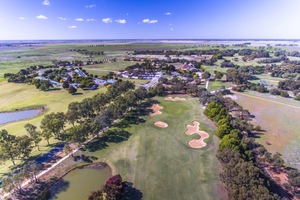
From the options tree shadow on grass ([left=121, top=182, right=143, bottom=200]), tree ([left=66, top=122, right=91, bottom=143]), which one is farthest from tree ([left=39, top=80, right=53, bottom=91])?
tree shadow on grass ([left=121, top=182, right=143, bottom=200])

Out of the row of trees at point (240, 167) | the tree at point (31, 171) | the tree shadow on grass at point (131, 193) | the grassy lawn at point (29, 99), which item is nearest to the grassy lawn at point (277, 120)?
the row of trees at point (240, 167)

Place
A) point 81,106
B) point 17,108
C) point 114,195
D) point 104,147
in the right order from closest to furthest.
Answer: point 114,195 < point 104,147 < point 81,106 < point 17,108

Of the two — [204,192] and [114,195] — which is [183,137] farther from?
[114,195]

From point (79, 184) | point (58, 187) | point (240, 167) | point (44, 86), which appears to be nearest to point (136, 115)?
point (79, 184)

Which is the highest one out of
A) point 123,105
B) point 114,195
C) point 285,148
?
point 123,105

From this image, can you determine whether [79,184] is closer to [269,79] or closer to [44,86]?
[44,86]

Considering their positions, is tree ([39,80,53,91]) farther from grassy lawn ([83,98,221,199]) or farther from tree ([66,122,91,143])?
grassy lawn ([83,98,221,199])

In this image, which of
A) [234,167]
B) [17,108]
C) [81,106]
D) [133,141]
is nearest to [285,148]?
[234,167]
